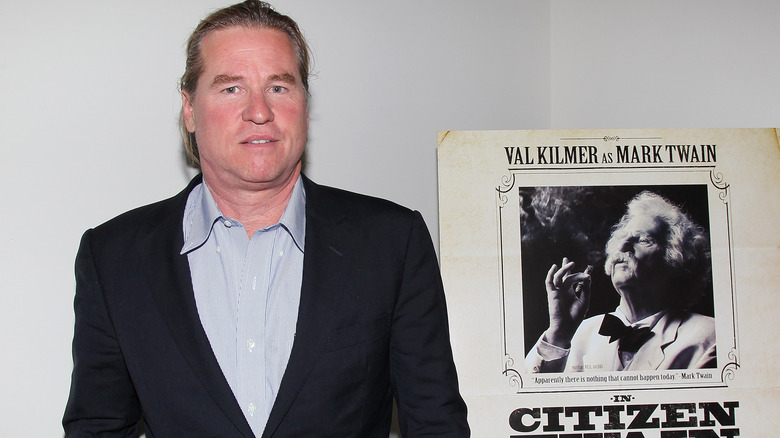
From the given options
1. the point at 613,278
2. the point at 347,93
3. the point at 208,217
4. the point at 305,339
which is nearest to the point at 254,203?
the point at 208,217

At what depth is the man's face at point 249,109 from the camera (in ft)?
4.31

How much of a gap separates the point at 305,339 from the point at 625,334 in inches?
30.3

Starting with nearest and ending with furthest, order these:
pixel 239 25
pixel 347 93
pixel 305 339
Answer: pixel 305 339 → pixel 239 25 → pixel 347 93

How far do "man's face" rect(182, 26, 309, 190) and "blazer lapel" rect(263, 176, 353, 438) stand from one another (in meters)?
0.13

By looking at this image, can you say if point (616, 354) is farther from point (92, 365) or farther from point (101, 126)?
point (101, 126)

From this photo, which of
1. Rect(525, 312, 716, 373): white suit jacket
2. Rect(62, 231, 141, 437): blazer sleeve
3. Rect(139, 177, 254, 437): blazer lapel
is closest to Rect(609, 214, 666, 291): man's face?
Rect(525, 312, 716, 373): white suit jacket

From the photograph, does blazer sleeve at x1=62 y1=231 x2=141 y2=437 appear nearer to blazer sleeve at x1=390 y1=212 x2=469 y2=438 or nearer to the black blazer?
the black blazer

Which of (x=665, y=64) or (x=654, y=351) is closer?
(x=654, y=351)

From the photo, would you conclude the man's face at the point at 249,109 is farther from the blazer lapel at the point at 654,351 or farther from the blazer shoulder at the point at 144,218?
the blazer lapel at the point at 654,351

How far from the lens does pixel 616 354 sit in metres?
1.58

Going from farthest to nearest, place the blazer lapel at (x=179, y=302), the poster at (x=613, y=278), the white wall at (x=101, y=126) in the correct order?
the poster at (x=613, y=278), the white wall at (x=101, y=126), the blazer lapel at (x=179, y=302)

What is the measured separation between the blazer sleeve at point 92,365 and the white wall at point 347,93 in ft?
0.67

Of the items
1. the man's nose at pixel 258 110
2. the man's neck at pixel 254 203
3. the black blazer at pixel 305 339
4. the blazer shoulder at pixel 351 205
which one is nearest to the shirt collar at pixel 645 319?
the black blazer at pixel 305 339

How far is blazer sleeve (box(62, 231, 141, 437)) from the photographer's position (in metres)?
1.34
